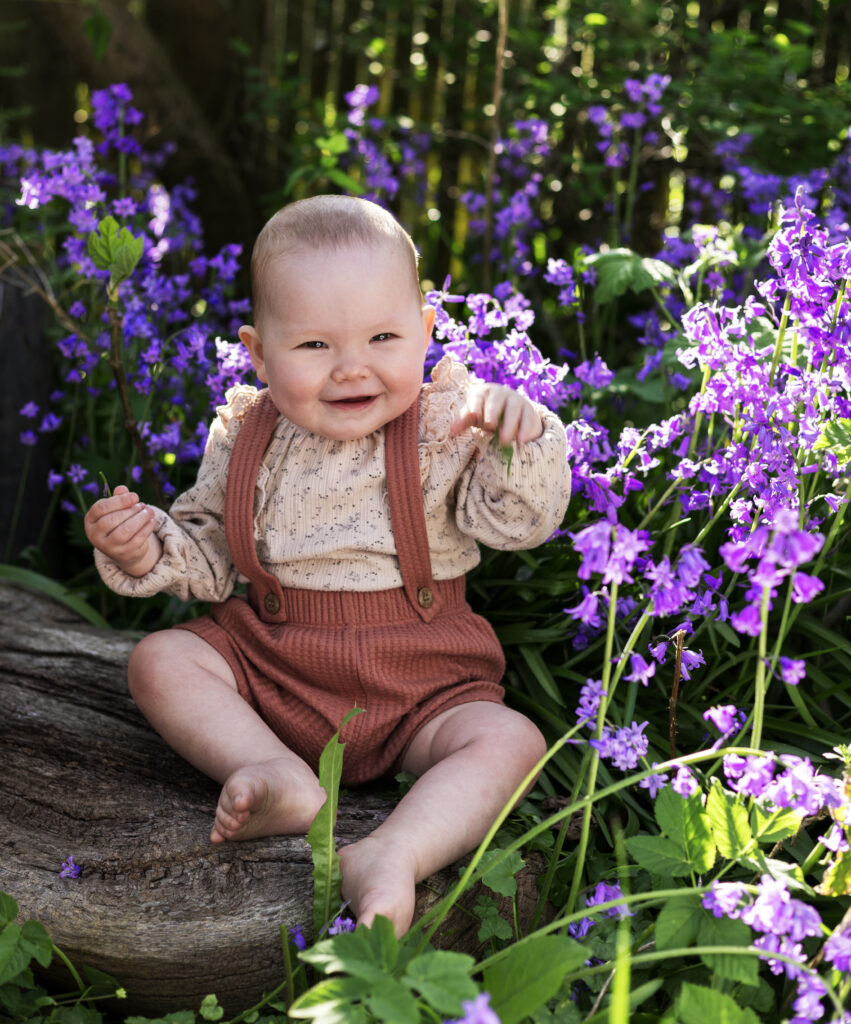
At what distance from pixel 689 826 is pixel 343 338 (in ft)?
3.09

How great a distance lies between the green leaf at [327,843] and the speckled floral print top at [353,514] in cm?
52

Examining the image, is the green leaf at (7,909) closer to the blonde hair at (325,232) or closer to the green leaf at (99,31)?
the blonde hair at (325,232)

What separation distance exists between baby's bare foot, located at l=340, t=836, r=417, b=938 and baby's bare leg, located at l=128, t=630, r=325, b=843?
157mm

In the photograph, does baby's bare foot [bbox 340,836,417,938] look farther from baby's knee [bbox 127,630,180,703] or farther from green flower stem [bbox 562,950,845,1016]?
baby's knee [bbox 127,630,180,703]

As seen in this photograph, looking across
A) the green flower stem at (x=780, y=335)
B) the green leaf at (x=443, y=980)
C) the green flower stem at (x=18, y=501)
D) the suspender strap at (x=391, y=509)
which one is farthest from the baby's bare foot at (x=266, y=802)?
the green flower stem at (x=18, y=501)

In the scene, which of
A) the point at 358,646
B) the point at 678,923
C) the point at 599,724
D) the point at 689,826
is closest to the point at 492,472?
the point at 358,646

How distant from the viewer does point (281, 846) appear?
1.73 metres

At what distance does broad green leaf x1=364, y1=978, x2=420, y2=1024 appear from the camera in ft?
3.63

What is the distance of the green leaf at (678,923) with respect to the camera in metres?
1.33

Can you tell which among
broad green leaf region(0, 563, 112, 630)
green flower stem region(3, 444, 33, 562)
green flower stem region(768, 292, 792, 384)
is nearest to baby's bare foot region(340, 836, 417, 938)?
green flower stem region(768, 292, 792, 384)

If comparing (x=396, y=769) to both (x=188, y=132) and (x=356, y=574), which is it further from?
(x=188, y=132)

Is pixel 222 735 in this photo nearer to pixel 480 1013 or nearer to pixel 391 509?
pixel 391 509

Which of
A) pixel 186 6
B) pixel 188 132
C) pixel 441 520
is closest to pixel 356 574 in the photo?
pixel 441 520

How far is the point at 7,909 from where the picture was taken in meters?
1.54
